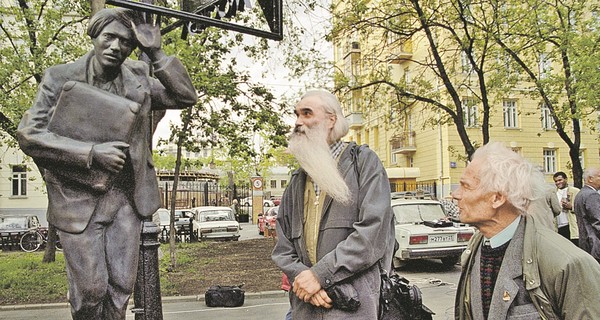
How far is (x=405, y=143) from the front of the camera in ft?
122

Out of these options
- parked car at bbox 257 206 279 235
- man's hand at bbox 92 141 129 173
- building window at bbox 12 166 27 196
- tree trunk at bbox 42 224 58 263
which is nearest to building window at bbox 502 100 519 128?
parked car at bbox 257 206 279 235

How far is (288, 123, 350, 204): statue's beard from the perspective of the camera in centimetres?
280

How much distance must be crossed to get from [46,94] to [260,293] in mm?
8569

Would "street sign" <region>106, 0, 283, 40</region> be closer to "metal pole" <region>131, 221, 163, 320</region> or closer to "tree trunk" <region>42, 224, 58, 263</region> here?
"metal pole" <region>131, 221, 163, 320</region>

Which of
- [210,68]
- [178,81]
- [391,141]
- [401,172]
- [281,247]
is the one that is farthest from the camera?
[391,141]

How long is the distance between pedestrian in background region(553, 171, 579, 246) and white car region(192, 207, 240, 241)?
15.7 meters

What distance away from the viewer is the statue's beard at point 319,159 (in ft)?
9.20

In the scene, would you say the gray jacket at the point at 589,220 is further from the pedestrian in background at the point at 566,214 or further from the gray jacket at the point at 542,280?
the gray jacket at the point at 542,280

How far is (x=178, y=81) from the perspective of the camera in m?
2.78

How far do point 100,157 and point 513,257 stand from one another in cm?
183

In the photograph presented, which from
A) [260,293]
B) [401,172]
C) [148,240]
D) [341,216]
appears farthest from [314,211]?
[401,172]

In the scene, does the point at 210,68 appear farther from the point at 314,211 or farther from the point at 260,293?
the point at 314,211

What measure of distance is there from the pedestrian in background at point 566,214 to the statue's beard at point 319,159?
8.72 metres

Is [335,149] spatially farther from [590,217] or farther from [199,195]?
[199,195]
